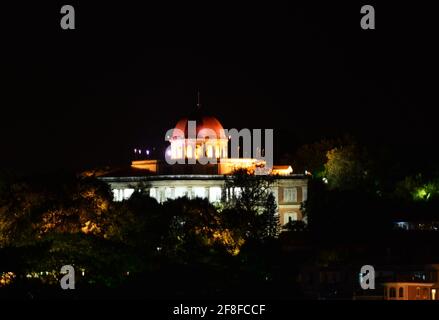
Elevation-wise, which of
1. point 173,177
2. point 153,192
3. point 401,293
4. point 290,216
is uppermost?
point 173,177

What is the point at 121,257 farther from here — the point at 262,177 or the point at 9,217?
the point at 262,177

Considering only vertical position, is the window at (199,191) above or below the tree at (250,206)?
above

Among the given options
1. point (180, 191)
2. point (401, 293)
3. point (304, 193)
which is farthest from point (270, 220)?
point (180, 191)

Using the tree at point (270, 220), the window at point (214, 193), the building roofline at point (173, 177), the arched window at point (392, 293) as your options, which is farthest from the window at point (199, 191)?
the arched window at point (392, 293)

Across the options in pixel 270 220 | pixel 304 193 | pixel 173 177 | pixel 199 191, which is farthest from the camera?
pixel 173 177

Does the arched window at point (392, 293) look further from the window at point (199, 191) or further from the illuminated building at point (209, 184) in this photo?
the window at point (199, 191)

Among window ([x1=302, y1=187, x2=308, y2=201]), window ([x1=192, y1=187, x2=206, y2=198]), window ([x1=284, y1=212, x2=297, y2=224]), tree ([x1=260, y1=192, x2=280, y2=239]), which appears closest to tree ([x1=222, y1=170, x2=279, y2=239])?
tree ([x1=260, y1=192, x2=280, y2=239])

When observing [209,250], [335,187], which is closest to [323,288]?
[209,250]

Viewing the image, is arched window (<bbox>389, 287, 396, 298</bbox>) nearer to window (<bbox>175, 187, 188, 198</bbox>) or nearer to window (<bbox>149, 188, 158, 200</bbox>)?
window (<bbox>175, 187, 188, 198</bbox>)

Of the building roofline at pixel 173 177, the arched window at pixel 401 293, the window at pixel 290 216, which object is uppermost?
the building roofline at pixel 173 177

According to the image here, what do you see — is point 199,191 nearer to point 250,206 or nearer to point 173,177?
point 173,177
